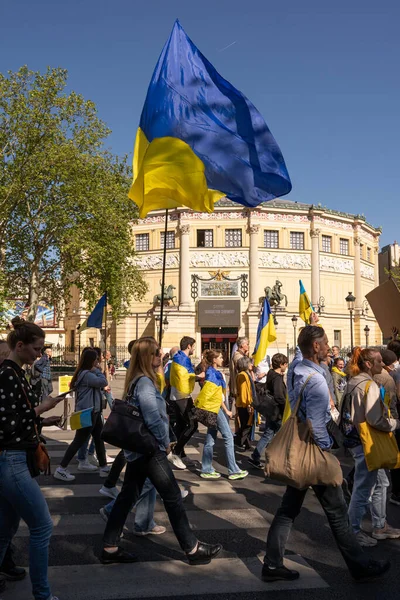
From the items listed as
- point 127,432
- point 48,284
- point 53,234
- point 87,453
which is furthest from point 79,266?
point 127,432

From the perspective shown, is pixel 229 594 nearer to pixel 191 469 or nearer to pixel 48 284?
pixel 191 469

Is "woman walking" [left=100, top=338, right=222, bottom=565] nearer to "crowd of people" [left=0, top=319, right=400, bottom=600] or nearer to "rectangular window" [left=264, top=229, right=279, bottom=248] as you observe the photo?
"crowd of people" [left=0, top=319, right=400, bottom=600]

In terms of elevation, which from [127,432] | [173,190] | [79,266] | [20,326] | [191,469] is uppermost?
[79,266]

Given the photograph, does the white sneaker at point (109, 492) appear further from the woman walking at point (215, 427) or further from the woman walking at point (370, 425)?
the woman walking at point (370, 425)

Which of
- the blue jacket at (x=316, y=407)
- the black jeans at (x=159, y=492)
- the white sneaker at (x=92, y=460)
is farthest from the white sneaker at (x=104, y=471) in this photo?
the blue jacket at (x=316, y=407)

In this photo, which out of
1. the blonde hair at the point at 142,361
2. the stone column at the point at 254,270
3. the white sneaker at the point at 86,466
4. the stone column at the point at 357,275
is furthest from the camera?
the stone column at the point at 357,275

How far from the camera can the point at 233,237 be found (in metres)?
48.4

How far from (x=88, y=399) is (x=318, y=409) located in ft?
13.8

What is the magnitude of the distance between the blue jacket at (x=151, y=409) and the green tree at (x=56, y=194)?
856 inches

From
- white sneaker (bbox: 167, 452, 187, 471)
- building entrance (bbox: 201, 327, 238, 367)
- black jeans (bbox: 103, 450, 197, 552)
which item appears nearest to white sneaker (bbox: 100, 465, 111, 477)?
white sneaker (bbox: 167, 452, 187, 471)

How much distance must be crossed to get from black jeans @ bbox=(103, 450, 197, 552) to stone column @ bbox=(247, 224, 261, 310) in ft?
138

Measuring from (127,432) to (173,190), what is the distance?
369 centimetres

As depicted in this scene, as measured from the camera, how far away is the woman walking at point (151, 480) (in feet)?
14.1

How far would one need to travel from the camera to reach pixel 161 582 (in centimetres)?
402
